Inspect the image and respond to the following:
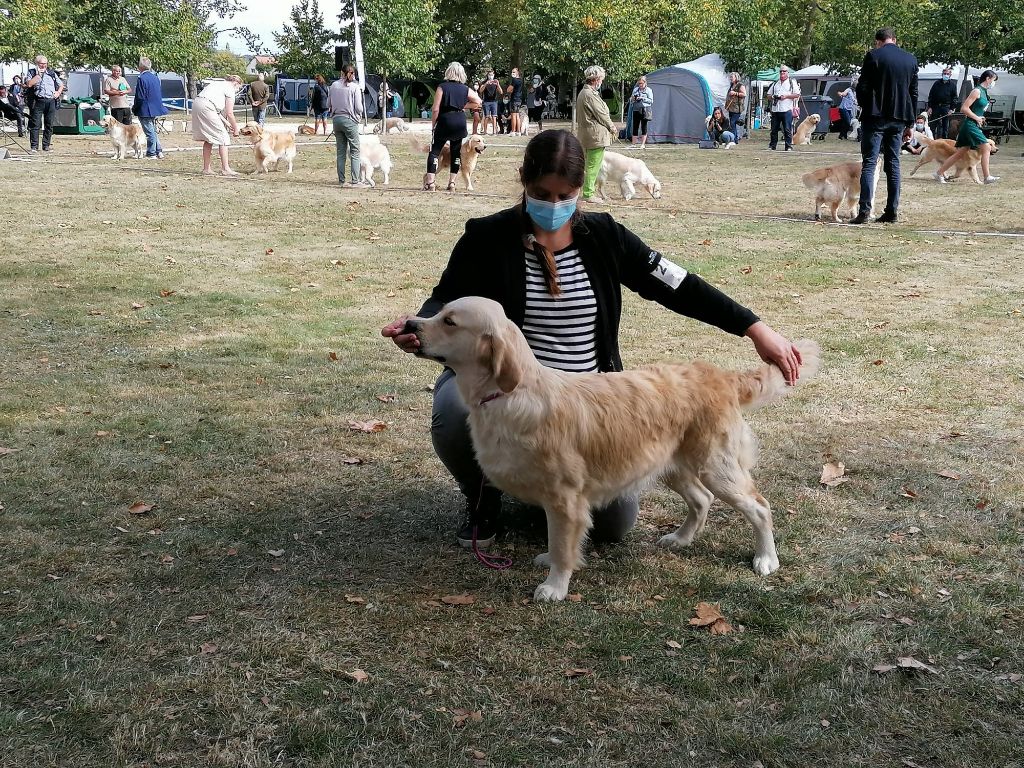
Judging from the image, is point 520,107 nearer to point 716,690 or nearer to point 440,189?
point 440,189

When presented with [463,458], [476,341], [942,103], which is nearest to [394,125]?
[942,103]

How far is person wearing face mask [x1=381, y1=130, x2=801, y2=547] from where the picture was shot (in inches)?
153

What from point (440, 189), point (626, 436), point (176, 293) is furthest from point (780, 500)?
point (440, 189)

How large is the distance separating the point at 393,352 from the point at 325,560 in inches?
130

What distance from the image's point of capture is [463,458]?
4.03 m

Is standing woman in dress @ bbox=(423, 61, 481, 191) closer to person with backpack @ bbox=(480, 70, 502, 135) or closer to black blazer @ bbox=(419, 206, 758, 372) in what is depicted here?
black blazer @ bbox=(419, 206, 758, 372)

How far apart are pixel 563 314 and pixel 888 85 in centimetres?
1072

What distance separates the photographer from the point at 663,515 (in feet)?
14.9

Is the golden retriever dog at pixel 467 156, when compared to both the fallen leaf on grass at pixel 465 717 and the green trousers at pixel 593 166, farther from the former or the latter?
the fallen leaf on grass at pixel 465 717

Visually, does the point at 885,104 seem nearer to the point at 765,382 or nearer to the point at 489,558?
the point at 765,382

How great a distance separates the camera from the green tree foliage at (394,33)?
45750 millimetres

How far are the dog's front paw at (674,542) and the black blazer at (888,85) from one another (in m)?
10.7

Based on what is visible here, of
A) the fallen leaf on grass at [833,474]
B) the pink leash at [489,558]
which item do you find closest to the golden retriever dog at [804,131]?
the fallen leaf on grass at [833,474]

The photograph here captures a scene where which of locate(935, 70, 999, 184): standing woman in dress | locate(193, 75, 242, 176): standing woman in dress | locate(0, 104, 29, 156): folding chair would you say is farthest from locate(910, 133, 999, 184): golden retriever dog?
locate(0, 104, 29, 156): folding chair
